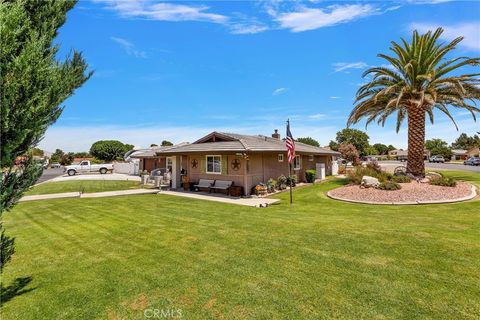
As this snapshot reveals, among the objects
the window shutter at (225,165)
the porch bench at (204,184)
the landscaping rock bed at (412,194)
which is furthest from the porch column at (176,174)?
the landscaping rock bed at (412,194)

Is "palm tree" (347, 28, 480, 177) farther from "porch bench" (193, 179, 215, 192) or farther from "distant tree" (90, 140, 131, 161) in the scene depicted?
"distant tree" (90, 140, 131, 161)

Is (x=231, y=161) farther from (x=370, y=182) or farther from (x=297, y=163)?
(x=370, y=182)

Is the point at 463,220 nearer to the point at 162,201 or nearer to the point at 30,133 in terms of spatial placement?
the point at 30,133

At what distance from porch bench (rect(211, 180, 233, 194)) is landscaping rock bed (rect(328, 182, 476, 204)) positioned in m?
6.52

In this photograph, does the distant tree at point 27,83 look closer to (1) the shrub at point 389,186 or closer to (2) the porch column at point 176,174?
(1) the shrub at point 389,186

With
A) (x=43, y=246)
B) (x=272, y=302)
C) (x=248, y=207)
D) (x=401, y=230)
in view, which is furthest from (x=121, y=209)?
(x=401, y=230)

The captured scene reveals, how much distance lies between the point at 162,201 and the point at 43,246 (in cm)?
743

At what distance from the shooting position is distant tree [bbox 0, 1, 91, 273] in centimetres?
349

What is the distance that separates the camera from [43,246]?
25.0 feet

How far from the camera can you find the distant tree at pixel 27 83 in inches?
137

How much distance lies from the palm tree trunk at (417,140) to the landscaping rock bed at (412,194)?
1960 millimetres

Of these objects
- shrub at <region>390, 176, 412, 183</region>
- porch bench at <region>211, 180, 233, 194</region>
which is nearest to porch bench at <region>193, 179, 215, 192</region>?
porch bench at <region>211, 180, 233, 194</region>

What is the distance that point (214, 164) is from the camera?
18719mm

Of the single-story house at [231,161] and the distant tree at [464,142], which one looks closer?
the single-story house at [231,161]
